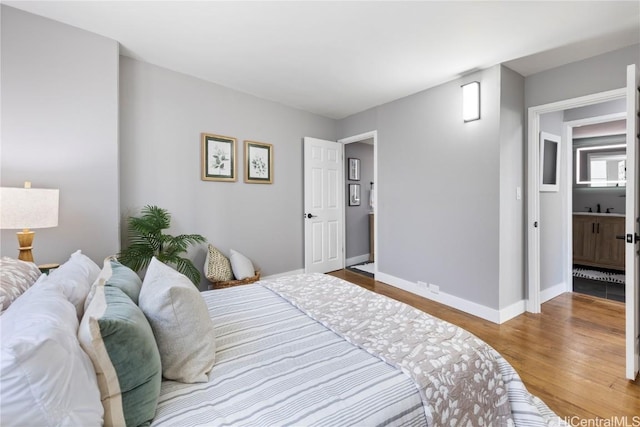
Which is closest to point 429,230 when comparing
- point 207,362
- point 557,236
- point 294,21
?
point 557,236

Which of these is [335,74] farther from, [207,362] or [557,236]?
[557,236]

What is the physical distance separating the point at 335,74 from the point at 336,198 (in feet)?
6.43

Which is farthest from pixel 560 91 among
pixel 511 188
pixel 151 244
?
pixel 151 244

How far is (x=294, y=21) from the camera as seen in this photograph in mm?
2160

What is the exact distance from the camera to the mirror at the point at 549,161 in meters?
3.15

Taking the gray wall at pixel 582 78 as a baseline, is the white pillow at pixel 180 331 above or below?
below

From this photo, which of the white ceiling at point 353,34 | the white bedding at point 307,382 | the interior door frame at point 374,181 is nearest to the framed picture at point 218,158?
the white ceiling at point 353,34

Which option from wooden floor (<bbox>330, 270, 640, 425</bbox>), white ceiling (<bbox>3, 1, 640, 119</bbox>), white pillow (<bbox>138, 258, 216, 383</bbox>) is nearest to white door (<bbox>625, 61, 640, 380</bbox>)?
wooden floor (<bbox>330, 270, 640, 425</bbox>)

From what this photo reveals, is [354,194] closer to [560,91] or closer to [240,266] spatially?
[240,266]

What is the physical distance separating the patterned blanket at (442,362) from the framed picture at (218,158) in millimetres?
2348

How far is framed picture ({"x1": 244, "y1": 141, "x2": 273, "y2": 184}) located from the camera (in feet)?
12.0

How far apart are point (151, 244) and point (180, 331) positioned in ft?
6.77

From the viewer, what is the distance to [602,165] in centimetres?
524

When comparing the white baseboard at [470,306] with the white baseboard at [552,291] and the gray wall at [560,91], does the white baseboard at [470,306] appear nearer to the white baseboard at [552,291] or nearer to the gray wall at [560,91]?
the white baseboard at [552,291]
